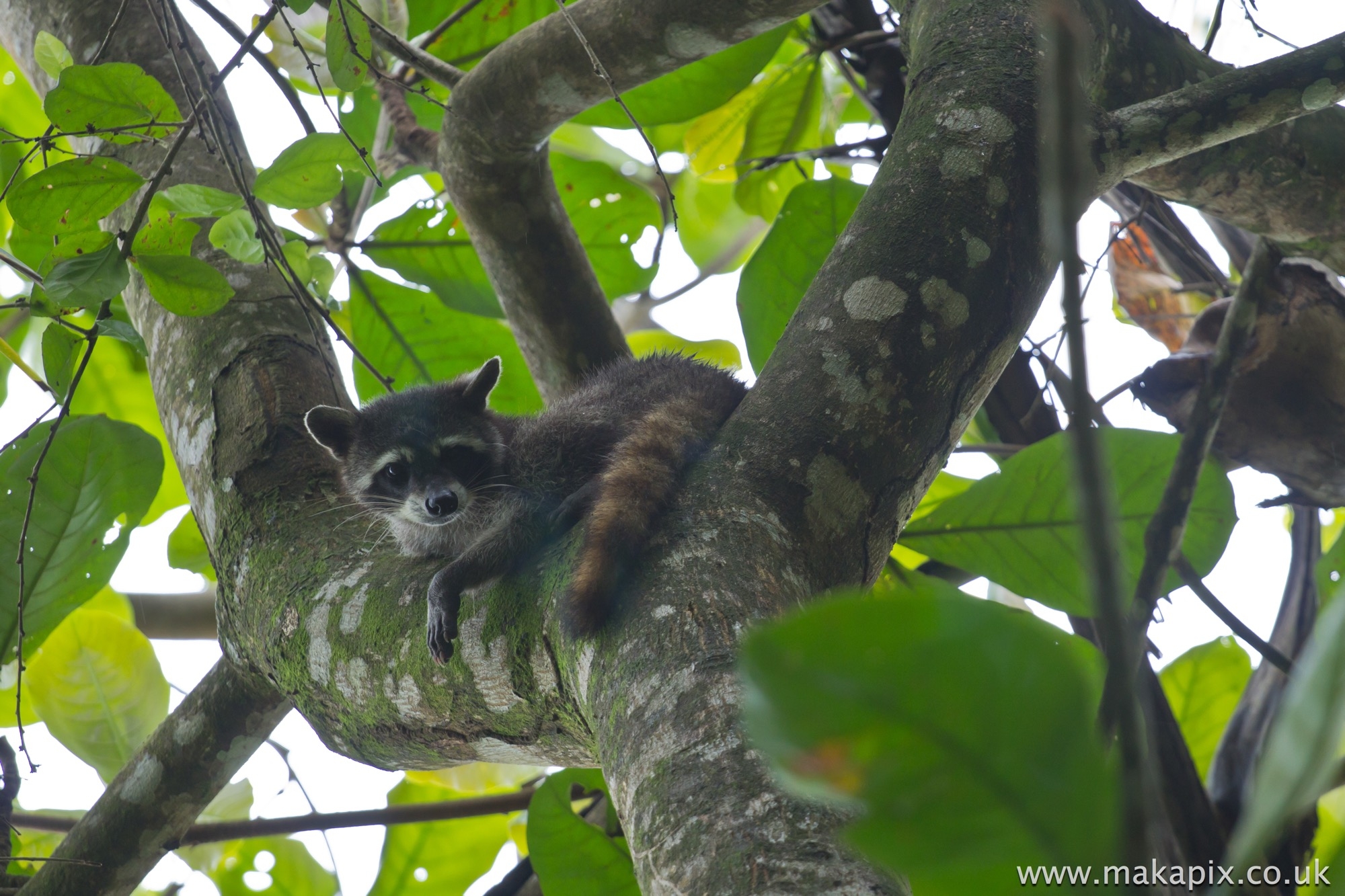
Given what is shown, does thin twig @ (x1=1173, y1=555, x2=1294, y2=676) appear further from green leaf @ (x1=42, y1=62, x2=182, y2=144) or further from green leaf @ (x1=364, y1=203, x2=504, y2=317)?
green leaf @ (x1=42, y1=62, x2=182, y2=144)

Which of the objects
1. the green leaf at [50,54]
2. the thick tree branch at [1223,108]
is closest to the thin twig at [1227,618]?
the thick tree branch at [1223,108]

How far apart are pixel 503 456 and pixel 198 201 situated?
146 cm

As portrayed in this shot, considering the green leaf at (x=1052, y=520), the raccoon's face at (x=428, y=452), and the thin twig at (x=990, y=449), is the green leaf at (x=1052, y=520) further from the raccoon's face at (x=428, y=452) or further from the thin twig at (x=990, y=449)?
the raccoon's face at (x=428, y=452)

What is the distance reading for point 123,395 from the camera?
12.9ft

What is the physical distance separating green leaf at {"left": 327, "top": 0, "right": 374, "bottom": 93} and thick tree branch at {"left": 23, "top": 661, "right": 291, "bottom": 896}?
4.79ft

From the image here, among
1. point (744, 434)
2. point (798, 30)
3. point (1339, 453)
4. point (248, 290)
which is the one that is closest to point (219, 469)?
point (248, 290)

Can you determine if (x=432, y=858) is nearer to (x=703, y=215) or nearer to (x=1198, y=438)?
(x=1198, y=438)

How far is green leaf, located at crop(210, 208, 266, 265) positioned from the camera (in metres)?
2.34

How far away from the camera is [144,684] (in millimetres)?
3248

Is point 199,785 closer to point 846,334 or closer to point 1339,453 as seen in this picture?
point 846,334

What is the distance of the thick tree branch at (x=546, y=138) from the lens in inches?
105

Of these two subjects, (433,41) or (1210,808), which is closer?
(1210,808)

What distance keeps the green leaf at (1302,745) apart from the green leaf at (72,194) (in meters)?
2.34

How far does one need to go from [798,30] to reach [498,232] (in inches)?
60.1
